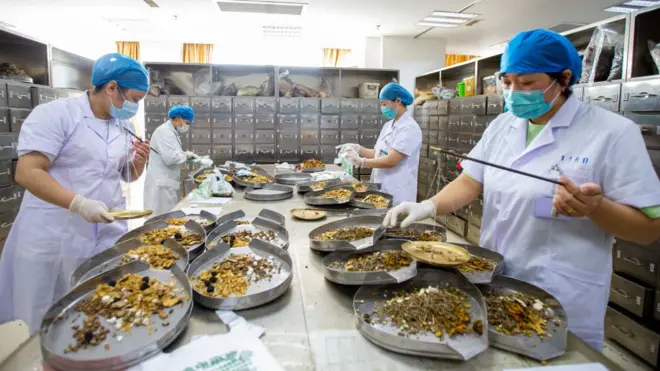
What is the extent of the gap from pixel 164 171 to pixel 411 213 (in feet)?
12.2

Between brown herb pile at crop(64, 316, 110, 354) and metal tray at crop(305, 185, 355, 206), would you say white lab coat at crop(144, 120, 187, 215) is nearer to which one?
metal tray at crop(305, 185, 355, 206)

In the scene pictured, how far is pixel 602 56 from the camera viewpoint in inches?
135

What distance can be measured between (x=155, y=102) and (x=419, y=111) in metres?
4.79

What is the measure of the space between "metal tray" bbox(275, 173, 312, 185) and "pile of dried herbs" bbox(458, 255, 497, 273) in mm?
2798

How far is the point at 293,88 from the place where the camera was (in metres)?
6.95

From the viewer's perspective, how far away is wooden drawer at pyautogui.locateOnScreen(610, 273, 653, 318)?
2953 millimetres

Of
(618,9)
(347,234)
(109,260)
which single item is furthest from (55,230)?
(618,9)

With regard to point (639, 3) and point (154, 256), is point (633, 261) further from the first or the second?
point (639, 3)

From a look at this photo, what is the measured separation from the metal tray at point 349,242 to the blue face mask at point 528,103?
2.60 feet

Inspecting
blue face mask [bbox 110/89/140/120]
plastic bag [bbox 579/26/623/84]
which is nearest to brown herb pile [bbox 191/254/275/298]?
blue face mask [bbox 110/89/140/120]

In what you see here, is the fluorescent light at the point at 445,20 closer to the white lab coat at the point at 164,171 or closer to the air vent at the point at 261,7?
the air vent at the point at 261,7

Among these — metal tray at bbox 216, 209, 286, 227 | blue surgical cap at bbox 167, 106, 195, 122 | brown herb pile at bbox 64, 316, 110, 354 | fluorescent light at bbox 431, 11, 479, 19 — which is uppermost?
fluorescent light at bbox 431, 11, 479, 19

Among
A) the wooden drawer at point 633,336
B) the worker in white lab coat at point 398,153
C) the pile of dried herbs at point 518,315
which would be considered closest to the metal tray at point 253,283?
the pile of dried herbs at point 518,315

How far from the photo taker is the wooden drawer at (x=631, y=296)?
2.95 m
